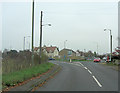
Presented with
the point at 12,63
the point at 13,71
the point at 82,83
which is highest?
the point at 12,63

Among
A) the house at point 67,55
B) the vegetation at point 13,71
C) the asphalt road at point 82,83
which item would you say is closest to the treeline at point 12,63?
the vegetation at point 13,71

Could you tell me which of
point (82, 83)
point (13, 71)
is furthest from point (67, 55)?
point (82, 83)

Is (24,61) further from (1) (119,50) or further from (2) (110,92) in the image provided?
(1) (119,50)

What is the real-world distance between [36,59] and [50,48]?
89.3m

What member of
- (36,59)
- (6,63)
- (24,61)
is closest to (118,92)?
(6,63)

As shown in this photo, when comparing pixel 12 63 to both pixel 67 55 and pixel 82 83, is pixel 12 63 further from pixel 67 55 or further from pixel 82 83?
pixel 67 55

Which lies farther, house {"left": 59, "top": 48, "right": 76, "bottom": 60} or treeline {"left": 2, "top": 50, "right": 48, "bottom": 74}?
house {"left": 59, "top": 48, "right": 76, "bottom": 60}

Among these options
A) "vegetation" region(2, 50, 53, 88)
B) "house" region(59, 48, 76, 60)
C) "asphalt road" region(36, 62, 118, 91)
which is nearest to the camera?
"asphalt road" region(36, 62, 118, 91)

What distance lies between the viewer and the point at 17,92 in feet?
27.7

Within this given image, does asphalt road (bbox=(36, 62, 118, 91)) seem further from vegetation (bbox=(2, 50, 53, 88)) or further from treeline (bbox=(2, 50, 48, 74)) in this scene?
treeline (bbox=(2, 50, 48, 74))

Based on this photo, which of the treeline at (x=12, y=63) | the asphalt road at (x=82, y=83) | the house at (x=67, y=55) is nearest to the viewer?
the asphalt road at (x=82, y=83)

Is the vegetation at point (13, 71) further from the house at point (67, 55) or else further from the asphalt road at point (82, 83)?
the house at point (67, 55)

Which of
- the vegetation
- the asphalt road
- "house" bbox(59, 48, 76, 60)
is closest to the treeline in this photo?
the vegetation

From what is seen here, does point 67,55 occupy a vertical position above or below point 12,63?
below
